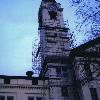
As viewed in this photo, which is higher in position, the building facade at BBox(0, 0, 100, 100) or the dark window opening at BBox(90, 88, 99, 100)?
the building facade at BBox(0, 0, 100, 100)

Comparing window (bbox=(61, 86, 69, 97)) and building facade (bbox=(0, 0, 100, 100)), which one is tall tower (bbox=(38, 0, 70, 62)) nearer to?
building facade (bbox=(0, 0, 100, 100))

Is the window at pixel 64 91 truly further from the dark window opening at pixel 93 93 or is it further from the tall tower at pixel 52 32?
the tall tower at pixel 52 32

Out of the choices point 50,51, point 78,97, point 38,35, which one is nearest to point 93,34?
point 78,97

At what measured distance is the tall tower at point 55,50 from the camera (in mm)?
32287

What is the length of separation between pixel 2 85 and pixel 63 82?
328 inches

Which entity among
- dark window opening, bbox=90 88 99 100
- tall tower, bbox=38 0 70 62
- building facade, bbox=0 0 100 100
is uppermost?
tall tower, bbox=38 0 70 62

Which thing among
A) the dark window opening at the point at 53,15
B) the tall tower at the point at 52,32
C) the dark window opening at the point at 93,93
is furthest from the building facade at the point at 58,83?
the dark window opening at the point at 53,15

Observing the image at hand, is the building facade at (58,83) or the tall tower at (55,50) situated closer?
the building facade at (58,83)

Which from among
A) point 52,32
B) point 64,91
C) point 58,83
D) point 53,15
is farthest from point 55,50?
point 53,15

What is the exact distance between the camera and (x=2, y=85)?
1209 inches

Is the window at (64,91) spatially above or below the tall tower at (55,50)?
below

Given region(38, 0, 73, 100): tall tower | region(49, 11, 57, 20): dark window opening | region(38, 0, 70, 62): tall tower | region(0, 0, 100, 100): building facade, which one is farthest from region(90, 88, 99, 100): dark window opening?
region(49, 11, 57, 20): dark window opening

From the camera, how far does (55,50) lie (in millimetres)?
39062

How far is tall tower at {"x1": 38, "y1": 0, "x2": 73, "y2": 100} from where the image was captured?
3229 cm
